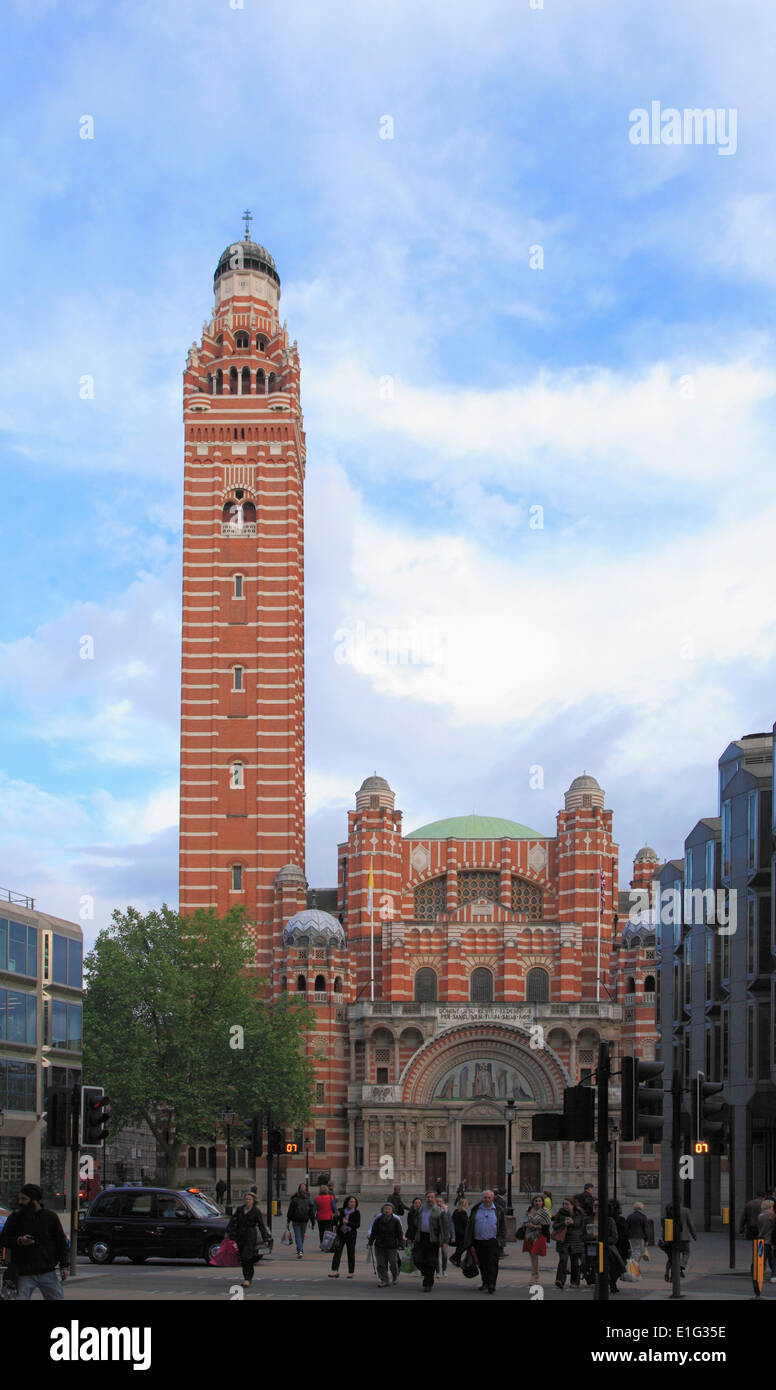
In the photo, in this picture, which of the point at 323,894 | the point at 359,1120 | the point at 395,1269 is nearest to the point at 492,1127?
the point at 359,1120

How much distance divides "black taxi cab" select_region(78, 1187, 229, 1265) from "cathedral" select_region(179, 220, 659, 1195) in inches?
1846

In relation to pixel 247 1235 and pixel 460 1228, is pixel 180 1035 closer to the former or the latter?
pixel 460 1228

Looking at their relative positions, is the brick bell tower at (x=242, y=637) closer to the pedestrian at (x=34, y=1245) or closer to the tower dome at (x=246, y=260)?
the tower dome at (x=246, y=260)

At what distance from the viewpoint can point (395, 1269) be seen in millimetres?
29516

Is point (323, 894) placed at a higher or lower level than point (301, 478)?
lower

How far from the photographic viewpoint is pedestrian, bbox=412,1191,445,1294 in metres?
28.1

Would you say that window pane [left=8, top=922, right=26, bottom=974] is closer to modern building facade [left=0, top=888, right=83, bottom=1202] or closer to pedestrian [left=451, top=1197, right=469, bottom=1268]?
modern building facade [left=0, top=888, right=83, bottom=1202]

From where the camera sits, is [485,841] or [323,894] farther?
[323,894]

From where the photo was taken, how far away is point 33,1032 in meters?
53.9

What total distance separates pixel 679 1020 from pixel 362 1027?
28760mm

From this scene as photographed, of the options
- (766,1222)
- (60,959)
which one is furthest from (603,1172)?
(60,959)

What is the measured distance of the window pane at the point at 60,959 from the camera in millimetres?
56406

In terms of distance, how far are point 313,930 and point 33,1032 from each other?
103 feet
